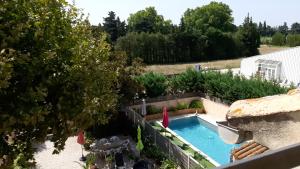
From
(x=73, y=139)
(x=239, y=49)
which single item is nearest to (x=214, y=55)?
(x=239, y=49)

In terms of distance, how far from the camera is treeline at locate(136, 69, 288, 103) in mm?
25203

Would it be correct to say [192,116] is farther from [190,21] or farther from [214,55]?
[190,21]

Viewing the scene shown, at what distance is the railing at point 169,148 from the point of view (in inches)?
→ 655

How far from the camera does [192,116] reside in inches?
1139

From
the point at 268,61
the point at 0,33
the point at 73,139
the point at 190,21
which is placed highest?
the point at 190,21

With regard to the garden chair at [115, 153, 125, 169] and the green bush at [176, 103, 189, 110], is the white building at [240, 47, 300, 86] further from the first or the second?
the garden chair at [115, 153, 125, 169]

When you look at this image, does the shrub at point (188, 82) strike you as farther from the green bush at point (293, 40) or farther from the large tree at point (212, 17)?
the green bush at point (293, 40)

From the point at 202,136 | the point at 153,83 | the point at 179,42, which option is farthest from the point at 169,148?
the point at 179,42

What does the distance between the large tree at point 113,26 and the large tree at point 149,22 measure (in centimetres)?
554

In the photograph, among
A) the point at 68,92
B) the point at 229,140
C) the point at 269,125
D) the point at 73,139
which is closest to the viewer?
the point at 269,125

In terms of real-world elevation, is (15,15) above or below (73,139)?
above

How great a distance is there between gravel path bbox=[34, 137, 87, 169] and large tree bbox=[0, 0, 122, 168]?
9505 mm

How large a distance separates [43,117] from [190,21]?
88452 millimetres

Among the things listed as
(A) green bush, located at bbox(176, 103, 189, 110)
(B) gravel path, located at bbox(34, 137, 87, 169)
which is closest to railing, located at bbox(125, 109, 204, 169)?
(B) gravel path, located at bbox(34, 137, 87, 169)
